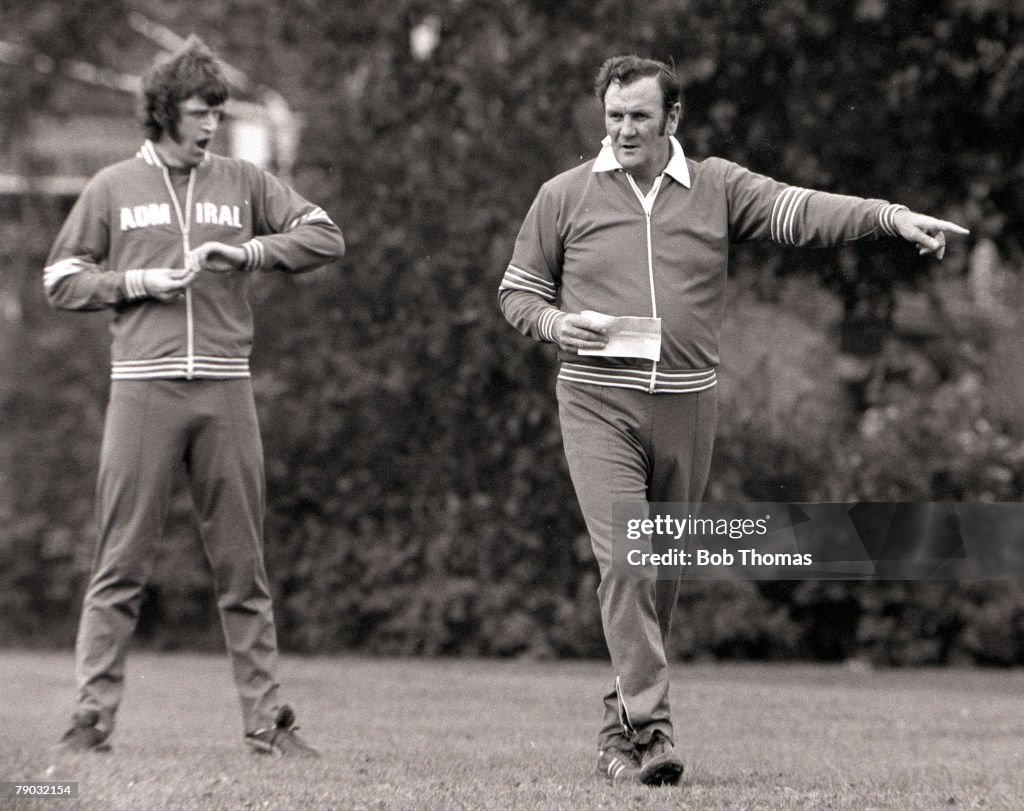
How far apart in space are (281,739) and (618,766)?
1345 mm

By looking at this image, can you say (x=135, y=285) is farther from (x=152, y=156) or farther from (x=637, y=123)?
(x=637, y=123)

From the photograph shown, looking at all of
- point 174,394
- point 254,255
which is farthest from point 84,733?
point 254,255

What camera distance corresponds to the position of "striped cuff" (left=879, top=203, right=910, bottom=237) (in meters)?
5.39

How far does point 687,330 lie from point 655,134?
61 cm

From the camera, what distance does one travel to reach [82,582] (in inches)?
456

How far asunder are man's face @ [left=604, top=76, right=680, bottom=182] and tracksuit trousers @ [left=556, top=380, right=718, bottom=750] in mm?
710

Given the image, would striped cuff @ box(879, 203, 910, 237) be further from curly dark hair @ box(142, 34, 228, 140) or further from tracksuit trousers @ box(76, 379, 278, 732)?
curly dark hair @ box(142, 34, 228, 140)

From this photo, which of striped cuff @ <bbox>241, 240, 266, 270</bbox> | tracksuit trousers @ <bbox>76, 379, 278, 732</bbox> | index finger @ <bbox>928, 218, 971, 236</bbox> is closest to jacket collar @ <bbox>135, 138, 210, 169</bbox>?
striped cuff @ <bbox>241, 240, 266, 270</bbox>

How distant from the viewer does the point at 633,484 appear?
18.4ft

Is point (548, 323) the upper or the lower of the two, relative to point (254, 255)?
lower

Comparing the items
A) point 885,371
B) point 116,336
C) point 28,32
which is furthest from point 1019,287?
point 28,32

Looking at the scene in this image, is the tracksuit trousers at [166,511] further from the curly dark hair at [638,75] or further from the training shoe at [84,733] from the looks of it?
the curly dark hair at [638,75]

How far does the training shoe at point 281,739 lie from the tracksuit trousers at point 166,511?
0.03 metres

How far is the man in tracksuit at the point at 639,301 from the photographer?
5492 mm
